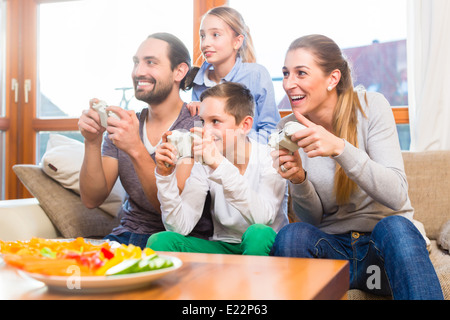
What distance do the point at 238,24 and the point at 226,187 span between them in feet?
2.77

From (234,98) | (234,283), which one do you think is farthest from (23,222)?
(234,283)

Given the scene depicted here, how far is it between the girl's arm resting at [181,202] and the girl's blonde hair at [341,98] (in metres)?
0.43

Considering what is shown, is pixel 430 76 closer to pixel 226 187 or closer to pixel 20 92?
pixel 226 187

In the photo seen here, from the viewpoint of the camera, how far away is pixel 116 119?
1.59m

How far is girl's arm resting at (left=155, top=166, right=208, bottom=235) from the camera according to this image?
1.46 m

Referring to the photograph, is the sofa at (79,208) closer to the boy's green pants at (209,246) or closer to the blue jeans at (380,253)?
the blue jeans at (380,253)

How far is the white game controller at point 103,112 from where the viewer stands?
1595 millimetres

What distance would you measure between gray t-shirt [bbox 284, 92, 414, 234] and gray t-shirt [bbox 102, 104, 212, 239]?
0.37 meters

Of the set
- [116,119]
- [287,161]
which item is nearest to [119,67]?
[116,119]

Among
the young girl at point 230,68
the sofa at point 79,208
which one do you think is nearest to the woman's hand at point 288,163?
the young girl at point 230,68

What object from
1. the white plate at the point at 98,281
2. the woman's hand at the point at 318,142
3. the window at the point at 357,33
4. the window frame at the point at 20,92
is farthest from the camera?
the window frame at the point at 20,92

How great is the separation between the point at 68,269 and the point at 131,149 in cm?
85

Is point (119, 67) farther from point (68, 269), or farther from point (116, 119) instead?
point (68, 269)

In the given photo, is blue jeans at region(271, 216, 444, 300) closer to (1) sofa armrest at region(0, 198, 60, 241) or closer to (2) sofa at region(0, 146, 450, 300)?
(2) sofa at region(0, 146, 450, 300)
